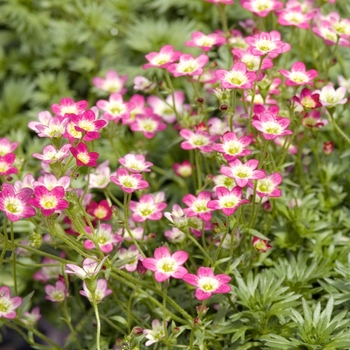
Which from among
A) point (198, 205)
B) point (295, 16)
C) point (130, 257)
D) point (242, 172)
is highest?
point (295, 16)

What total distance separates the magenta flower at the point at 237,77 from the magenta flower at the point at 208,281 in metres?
0.38

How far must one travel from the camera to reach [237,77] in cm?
137

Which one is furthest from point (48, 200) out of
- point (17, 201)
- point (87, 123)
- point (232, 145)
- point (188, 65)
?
point (188, 65)

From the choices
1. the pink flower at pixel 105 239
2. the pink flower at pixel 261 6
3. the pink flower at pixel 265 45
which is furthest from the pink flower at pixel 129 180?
the pink flower at pixel 261 6

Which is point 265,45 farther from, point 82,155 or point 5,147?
point 5,147

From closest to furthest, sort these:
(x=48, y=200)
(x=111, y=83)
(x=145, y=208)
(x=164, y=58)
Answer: (x=48, y=200) → (x=145, y=208) → (x=164, y=58) → (x=111, y=83)

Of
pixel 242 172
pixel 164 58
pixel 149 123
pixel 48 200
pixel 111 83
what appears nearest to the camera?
pixel 48 200

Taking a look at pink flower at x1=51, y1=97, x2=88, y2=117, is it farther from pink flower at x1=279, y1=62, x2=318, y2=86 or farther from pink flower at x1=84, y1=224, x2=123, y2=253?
pink flower at x1=279, y1=62, x2=318, y2=86

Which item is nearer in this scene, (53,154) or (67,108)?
(53,154)

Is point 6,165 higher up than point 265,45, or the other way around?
point 265,45

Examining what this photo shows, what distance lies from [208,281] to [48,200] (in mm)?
340

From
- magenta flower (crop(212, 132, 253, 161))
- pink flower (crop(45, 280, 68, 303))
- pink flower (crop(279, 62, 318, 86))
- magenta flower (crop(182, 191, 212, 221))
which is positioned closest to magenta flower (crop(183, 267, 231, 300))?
magenta flower (crop(182, 191, 212, 221))

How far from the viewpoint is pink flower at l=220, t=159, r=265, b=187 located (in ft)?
4.19

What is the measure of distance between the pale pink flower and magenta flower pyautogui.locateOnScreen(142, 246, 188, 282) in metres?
0.06
